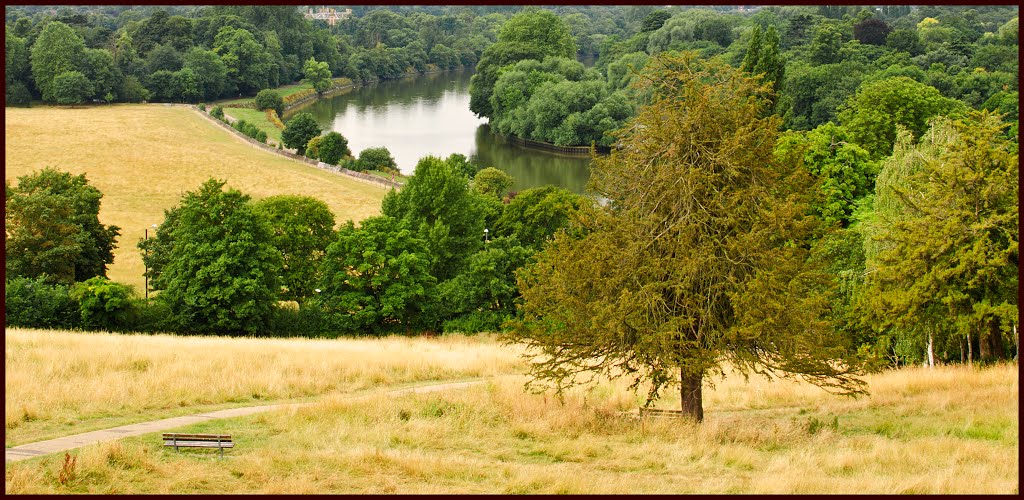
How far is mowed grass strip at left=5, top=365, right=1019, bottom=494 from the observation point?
44.7 feet

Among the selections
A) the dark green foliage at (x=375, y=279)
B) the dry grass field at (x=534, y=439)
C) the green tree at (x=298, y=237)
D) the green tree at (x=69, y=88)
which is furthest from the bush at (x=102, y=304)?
the green tree at (x=69, y=88)

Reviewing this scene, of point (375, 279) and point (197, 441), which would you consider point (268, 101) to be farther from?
point (197, 441)

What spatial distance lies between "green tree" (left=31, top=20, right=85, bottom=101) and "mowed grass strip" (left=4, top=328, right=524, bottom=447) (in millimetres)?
83319

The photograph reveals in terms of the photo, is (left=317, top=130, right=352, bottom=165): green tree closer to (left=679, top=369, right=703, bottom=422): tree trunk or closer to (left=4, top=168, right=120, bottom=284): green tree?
(left=4, top=168, right=120, bottom=284): green tree

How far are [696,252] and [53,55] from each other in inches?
4040

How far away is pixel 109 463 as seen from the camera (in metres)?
14.1

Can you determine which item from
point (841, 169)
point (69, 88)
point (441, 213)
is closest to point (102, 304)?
point (441, 213)

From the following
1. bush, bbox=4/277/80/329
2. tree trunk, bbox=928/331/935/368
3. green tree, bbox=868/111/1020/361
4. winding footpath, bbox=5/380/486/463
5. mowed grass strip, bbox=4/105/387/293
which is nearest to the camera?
winding footpath, bbox=5/380/486/463

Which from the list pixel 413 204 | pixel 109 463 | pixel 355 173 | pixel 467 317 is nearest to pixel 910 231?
pixel 109 463

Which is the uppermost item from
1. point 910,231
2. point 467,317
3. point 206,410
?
point 910,231

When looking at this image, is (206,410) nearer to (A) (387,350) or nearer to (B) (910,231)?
(A) (387,350)

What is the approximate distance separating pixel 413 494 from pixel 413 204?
1324 inches

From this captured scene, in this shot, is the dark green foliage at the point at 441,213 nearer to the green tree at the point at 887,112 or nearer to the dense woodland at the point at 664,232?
the dense woodland at the point at 664,232

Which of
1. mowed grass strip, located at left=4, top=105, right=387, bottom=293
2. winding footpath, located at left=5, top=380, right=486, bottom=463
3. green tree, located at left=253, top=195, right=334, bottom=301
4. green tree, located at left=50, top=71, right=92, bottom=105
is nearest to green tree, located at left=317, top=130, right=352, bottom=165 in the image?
mowed grass strip, located at left=4, top=105, right=387, bottom=293
